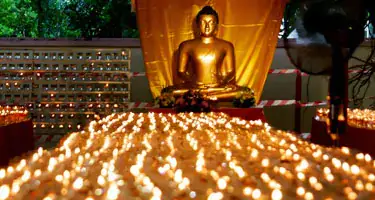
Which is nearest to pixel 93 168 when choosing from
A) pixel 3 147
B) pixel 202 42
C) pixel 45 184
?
pixel 45 184

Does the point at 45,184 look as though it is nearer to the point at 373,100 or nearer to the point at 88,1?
the point at 373,100

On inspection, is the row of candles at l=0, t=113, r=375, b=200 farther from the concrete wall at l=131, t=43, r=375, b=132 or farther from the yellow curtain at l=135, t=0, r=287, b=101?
the concrete wall at l=131, t=43, r=375, b=132

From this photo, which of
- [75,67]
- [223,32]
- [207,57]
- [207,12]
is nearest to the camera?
[207,12]

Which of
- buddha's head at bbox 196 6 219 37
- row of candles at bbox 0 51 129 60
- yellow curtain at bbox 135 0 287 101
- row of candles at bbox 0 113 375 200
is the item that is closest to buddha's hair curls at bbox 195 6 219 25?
buddha's head at bbox 196 6 219 37

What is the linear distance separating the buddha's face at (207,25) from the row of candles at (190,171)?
3966 mm

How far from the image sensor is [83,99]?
598 centimetres

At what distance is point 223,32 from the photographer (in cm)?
610

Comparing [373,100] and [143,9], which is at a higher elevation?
[143,9]

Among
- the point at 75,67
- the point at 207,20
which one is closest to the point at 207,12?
the point at 207,20

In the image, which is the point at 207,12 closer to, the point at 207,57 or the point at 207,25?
the point at 207,25

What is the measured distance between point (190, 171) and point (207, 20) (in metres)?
4.59

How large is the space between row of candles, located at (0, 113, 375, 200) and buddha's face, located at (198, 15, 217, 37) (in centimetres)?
397

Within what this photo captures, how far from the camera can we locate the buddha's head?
5.64 meters

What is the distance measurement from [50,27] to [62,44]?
126cm
